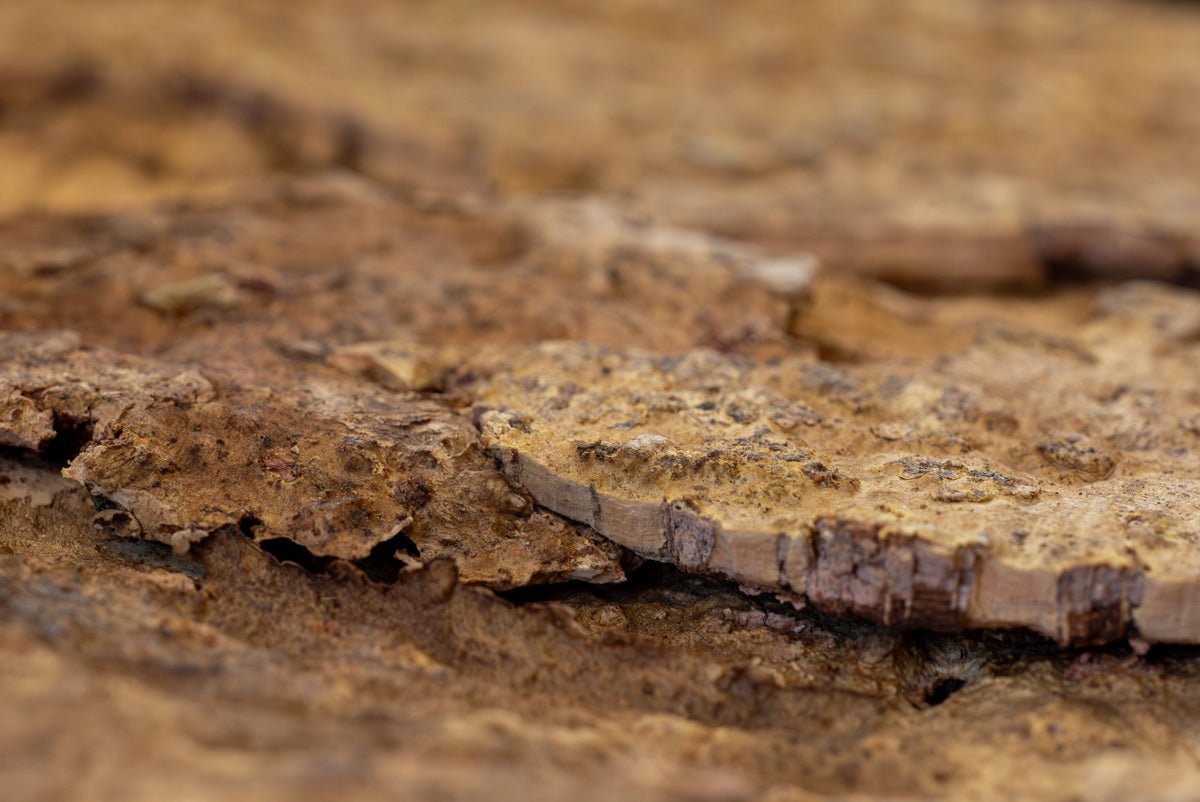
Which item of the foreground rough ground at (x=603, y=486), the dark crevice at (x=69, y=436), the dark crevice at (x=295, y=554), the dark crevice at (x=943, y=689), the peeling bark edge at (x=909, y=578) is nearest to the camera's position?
the foreground rough ground at (x=603, y=486)

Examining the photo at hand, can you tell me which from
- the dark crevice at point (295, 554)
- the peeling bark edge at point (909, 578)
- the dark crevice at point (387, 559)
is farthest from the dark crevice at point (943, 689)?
the dark crevice at point (295, 554)

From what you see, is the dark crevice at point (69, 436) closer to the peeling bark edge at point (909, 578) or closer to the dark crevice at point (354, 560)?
the dark crevice at point (354, 560)

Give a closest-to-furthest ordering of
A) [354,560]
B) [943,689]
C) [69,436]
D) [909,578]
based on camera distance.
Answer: [909,578] → [943,689] → [354,560] → [69,436]

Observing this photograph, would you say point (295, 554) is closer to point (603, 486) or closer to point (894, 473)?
point (603, 486)

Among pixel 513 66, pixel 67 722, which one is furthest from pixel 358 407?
pixel 513 66

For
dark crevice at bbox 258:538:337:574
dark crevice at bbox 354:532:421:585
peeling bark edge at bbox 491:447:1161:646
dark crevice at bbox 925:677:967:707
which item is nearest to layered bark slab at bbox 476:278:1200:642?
peeling bark edge at bbox 491:447:1161:646

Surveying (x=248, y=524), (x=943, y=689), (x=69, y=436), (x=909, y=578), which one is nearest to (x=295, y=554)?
(x=248, y=524)

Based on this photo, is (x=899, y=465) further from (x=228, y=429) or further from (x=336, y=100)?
(x=336, y=100)
